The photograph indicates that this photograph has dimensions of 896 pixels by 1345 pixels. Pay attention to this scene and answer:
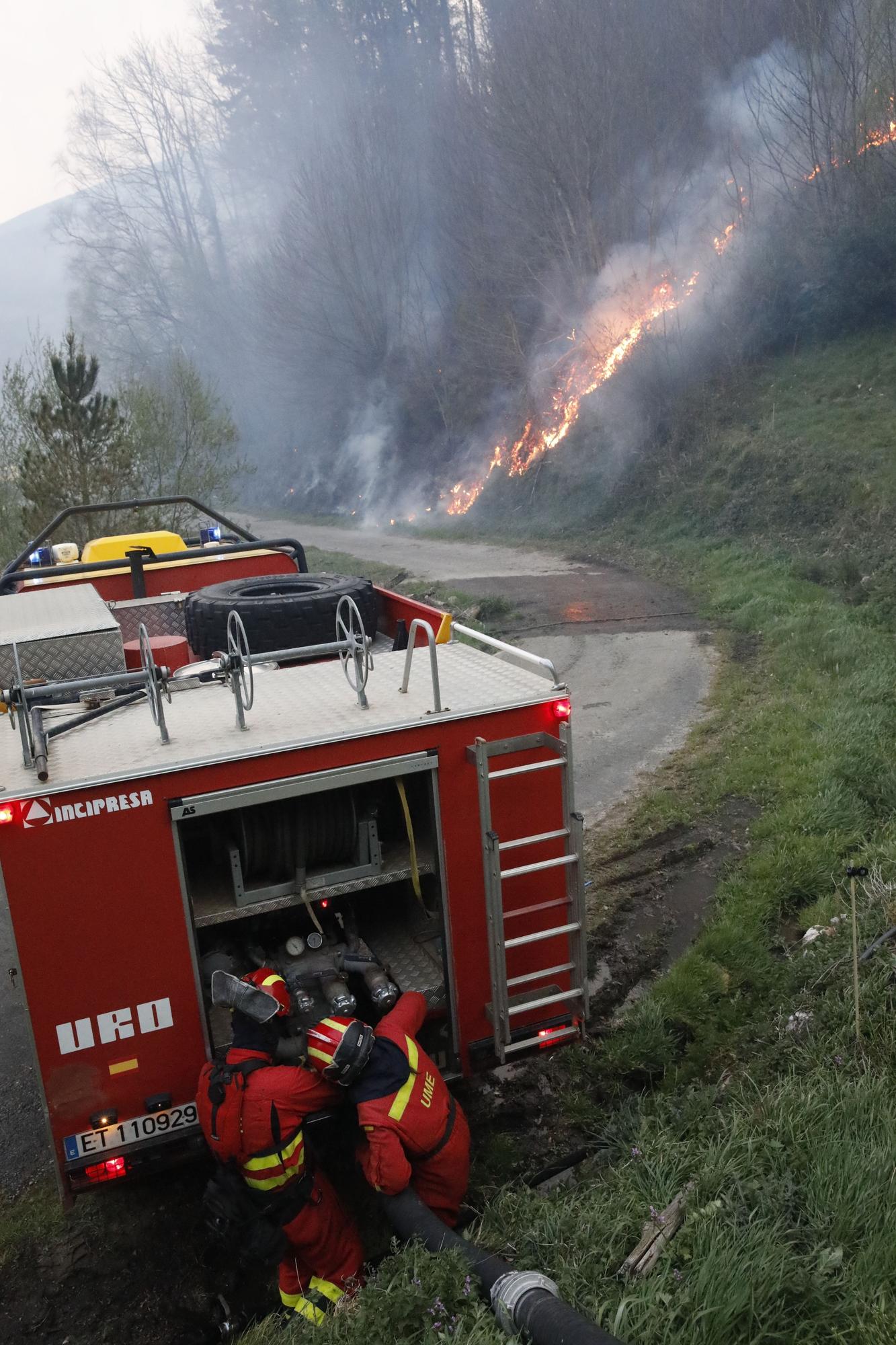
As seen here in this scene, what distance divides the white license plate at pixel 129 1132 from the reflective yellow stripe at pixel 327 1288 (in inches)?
29.8

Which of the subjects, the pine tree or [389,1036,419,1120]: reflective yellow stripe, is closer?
[389,1036,419,1120]: reflective yellow stripe

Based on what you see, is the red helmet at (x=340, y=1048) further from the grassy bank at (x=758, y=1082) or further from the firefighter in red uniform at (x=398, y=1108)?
the grassy bank at (x=758, y=1082)

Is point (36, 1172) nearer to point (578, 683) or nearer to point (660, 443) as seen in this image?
point (578, 683)

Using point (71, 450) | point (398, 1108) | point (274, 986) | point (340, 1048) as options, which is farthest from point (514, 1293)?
point (71, 450)

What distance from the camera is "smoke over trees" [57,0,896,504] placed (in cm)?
2534

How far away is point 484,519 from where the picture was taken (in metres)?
29.3

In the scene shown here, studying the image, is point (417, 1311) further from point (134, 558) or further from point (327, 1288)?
point (134, 558)

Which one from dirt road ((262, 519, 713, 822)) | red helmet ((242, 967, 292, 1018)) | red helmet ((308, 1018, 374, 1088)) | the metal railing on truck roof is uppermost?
the metal railing on truck roof

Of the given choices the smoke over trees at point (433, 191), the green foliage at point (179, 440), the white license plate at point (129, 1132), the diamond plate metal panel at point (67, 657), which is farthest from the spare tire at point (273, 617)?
the smoke over trees at point (433, 191)

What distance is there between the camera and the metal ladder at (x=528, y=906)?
13.6 feet

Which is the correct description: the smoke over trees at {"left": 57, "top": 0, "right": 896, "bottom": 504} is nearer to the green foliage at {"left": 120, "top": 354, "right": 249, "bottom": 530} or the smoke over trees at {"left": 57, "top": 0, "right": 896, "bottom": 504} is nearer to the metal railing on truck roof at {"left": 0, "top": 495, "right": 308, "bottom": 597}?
the green foliage at {"left": 120, "top": 354, "right": 249, "bottom": 530}

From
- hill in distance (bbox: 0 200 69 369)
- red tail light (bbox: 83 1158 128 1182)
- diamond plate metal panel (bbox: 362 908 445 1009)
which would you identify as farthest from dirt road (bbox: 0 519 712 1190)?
hill in distance (bbox: 0 200 69 369)

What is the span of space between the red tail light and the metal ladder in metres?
1.62

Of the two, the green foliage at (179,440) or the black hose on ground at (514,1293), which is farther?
the green foliage at (179,440)
